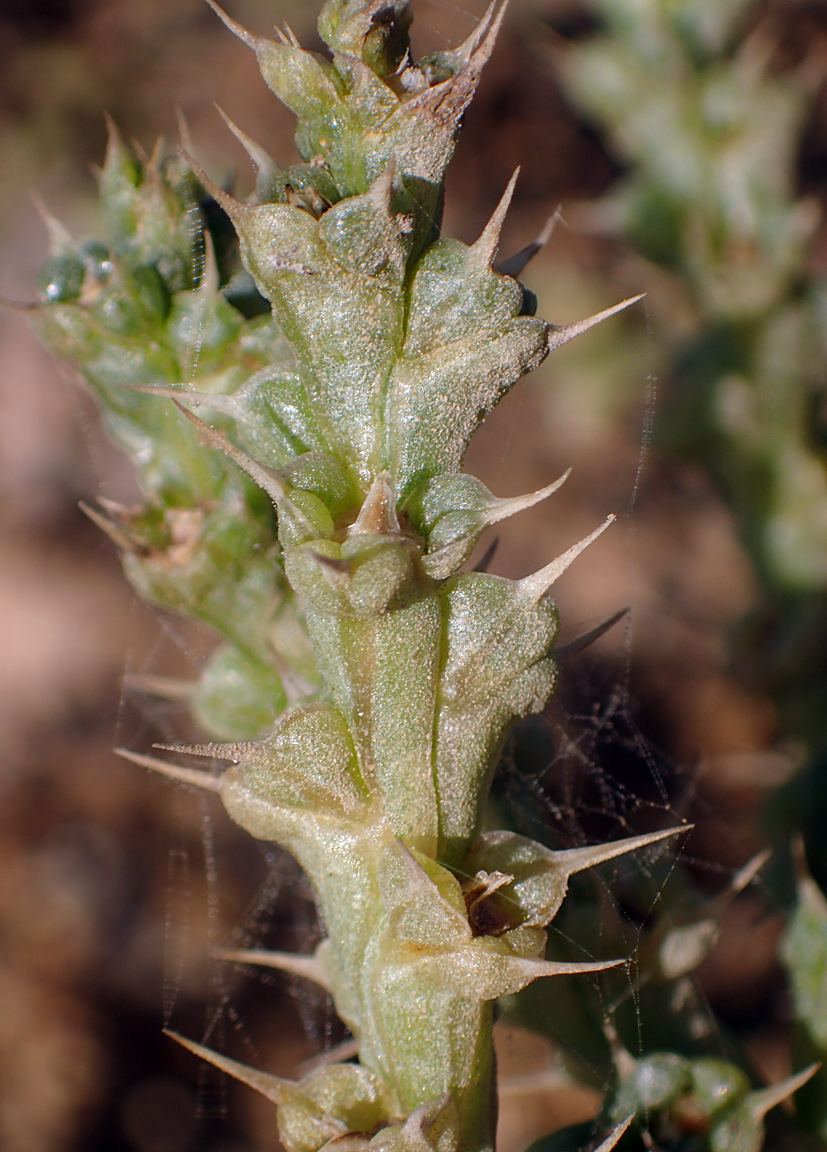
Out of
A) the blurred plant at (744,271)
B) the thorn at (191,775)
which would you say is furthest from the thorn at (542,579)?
the blurred plant at (744,271)

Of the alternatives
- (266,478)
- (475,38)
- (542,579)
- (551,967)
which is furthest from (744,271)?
(551,967)

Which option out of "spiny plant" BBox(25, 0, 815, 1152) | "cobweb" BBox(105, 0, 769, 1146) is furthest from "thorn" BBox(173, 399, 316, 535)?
"cobweb" BBox(105, 0, 769, 1146)

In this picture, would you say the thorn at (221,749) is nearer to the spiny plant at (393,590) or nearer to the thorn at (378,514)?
the spiny plant at (393,590)

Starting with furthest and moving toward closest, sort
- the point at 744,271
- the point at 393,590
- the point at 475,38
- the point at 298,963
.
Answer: the point at 744,271 → the point at 298,963 → the point at 475,38 → the point at 393,590

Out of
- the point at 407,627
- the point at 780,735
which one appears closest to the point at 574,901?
the point at 407,627

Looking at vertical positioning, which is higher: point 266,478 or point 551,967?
point 266,478

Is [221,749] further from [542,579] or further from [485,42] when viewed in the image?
[485,42]

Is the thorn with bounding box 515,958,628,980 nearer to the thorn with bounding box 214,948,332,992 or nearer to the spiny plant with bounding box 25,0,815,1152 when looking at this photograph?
the spiny plant with bounding box 25,0,815,1152

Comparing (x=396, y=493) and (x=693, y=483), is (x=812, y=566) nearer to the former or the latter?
(x=693, y=483)
